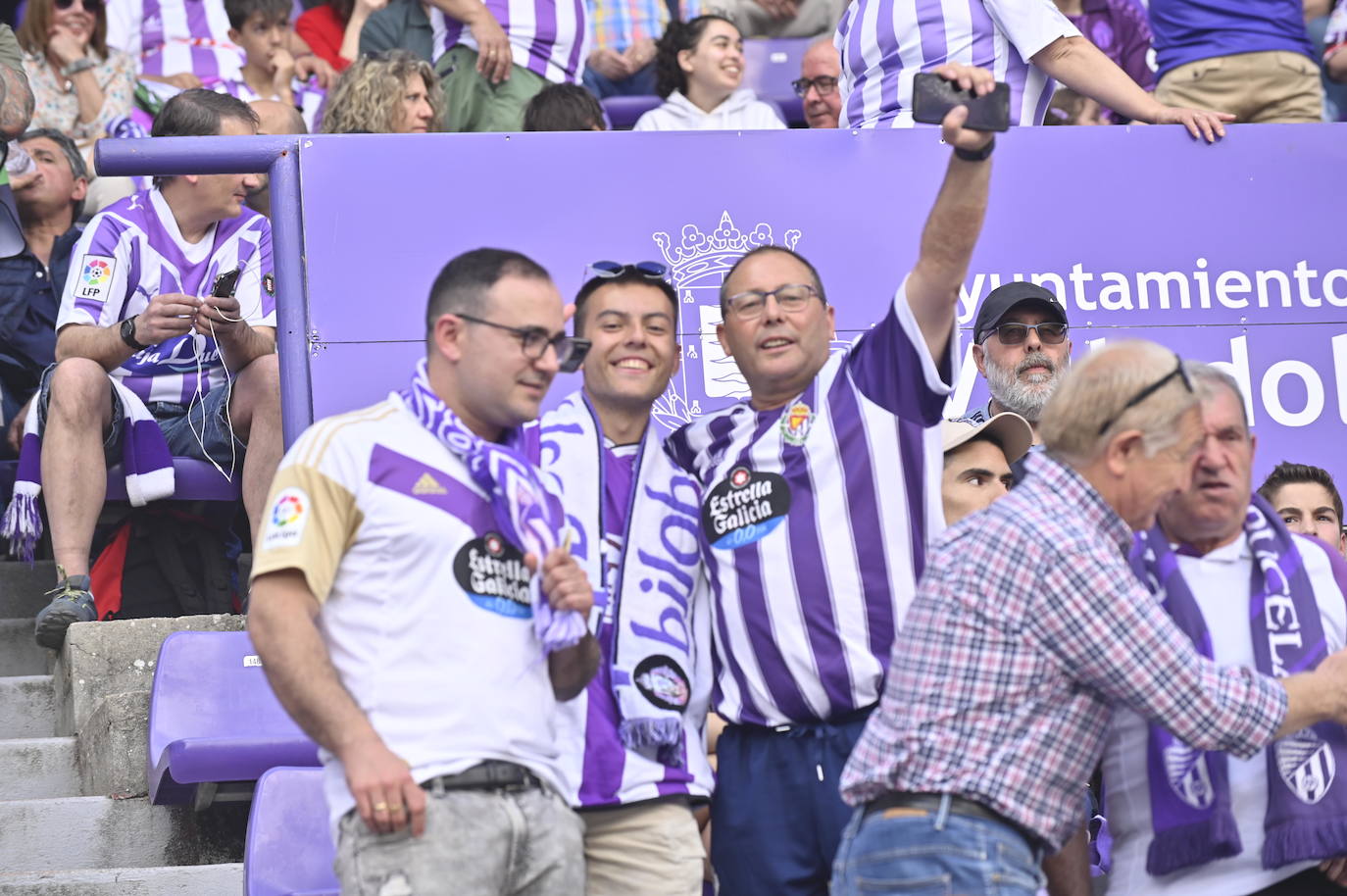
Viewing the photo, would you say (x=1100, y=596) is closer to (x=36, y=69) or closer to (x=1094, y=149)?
(x=1094, y=149)

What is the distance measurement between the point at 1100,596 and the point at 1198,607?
43 centimetres

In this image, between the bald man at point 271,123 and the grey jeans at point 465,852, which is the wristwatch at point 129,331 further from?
the grey jeans at point 465,852

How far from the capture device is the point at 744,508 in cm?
358

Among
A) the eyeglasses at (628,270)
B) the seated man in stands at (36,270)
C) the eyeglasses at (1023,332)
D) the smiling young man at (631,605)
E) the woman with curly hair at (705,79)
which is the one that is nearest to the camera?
the smiling young man at (631,605)

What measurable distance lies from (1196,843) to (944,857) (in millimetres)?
489

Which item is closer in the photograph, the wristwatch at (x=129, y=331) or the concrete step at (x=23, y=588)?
the wristwatch at (x=129, y=331)

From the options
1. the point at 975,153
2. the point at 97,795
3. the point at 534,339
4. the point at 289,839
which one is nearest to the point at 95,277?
the point at 97,795

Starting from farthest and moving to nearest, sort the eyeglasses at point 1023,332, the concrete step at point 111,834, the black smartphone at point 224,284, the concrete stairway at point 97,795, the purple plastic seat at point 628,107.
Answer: the purple plastic seat at point 628,107 → the black smartphone at point 224,284 → the eyeglasses at point 1023,332 → the concrete step at point 111,834 → the concrete stairway at point 97,795

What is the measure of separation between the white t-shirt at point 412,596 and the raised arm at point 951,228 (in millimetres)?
1000

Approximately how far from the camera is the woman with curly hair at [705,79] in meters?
7.58

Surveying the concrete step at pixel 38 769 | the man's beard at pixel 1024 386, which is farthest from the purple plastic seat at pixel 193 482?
the man's beard at pixel 1024 386

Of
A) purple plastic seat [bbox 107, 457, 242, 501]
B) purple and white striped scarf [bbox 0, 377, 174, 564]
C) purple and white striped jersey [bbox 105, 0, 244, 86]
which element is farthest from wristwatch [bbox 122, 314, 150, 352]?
Result: purple and white striped jersey [bbox 105, 0, 244, 86]

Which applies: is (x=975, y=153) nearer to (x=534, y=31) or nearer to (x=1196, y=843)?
(x=1196, y=843)

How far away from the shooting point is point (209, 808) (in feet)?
15.5
